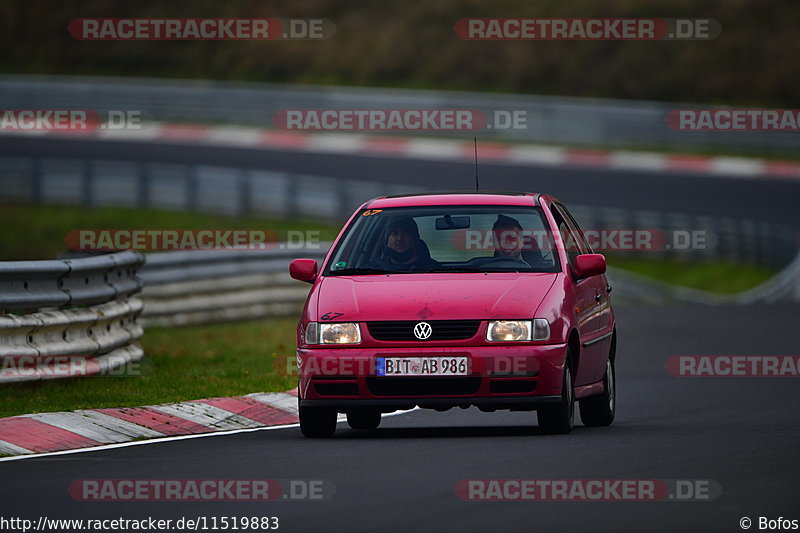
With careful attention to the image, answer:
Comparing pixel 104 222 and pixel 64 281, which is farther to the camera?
pixel 104 222

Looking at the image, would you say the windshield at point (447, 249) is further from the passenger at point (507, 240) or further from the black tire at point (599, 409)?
the black tire at point (599, 409)

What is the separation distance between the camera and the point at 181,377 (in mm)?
14328

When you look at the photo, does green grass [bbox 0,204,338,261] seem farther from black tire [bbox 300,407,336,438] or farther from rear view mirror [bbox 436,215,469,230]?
black tire [bbox 300,407,336,438]

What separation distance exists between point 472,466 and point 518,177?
29.4m

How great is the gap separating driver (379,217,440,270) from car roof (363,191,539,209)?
353 millimetres

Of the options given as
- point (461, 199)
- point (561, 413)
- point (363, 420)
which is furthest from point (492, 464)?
point (461, 199)

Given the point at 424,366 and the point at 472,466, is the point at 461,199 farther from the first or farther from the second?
the point at 472,466

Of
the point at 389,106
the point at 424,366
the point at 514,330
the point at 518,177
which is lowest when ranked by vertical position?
the point at 424,366

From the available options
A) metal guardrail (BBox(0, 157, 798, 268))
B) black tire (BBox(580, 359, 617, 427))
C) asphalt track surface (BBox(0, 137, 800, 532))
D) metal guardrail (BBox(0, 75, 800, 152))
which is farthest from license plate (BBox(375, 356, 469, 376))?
metal guardrail (BBox(0, 75, 800, 152))

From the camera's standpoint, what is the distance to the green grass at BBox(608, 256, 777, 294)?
32.7 metres

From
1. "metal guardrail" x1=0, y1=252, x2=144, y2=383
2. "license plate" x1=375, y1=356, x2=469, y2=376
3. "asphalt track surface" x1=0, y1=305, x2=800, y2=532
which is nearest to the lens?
"asphalt track surface" x1=0, y1=305, x2=800, y2=532

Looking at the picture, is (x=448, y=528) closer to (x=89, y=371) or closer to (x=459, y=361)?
(x=459, y=361)

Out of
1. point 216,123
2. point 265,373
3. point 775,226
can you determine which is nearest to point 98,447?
point 265,373

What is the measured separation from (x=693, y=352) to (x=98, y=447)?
9.41 m
